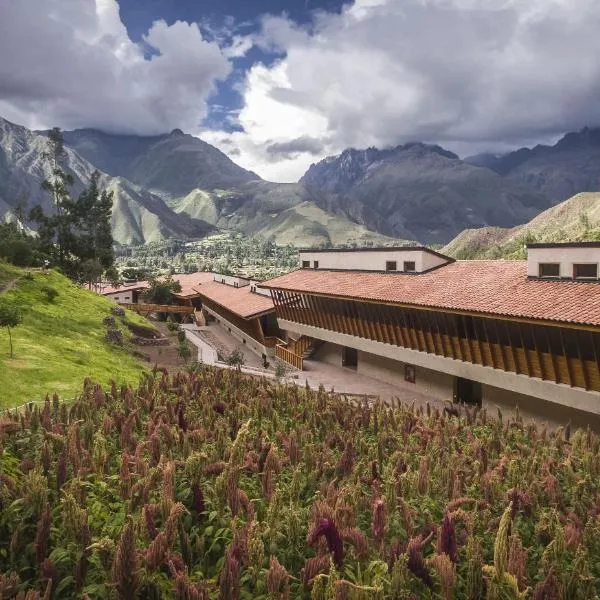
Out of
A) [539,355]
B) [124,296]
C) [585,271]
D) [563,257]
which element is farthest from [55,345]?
[124,296]

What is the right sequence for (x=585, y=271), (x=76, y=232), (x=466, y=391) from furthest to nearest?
(x=76, y=232), (x=466, y=391), (x=585, y=271)

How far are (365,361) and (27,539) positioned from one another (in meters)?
28.4

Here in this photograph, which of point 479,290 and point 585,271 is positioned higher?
point 585,271

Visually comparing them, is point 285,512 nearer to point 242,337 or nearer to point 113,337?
point 113,337

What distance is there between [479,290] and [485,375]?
13.6 feet

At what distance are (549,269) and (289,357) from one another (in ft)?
66.0

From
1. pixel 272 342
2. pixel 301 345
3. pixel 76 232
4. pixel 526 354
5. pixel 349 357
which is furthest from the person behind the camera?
pixel 76 232

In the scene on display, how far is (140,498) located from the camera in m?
8.17

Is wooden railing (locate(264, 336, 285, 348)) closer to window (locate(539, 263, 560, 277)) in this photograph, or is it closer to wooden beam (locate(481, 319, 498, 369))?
wooden beam (locate(481, 319, 498, 369))

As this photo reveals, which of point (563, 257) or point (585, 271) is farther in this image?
point (563, 257)

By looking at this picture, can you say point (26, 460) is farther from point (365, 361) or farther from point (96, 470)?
point (365, 361)

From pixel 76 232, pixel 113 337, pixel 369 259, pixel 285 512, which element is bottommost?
pixel 285 512

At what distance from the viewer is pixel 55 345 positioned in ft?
82.8

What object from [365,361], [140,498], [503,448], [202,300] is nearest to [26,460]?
[140,498]
